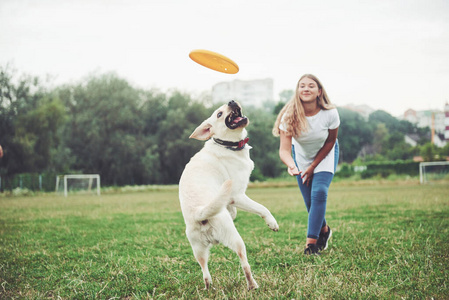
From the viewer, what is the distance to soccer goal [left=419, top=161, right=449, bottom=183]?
22.9 metres

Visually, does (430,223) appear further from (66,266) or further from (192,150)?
(192,150)

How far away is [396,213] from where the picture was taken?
7.57 m

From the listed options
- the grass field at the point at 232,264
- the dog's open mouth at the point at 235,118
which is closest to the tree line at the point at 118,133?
the grass field at the point at 232,264

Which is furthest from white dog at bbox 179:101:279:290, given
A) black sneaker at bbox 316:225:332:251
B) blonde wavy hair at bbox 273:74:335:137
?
black sneaker at bbox 316:225:332:251

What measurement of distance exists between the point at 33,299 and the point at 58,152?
91.9 ft

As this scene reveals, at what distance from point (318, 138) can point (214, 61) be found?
1.49m

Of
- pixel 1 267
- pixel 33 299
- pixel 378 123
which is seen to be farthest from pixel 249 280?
pixel 378 123

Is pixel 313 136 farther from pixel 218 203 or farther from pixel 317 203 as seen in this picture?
pixel 218 203

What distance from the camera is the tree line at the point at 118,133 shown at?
2550 cm

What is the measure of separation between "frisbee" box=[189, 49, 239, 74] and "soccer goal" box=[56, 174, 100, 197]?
64.5ft

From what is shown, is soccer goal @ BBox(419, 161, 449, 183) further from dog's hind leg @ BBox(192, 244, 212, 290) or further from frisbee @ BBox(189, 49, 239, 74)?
dog's hind leg @ BBox(192, 244, 212, 290)

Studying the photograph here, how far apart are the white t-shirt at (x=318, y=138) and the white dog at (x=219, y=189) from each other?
1136mm

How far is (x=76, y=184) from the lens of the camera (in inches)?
866

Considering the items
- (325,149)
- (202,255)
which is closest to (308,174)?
(325,149)
